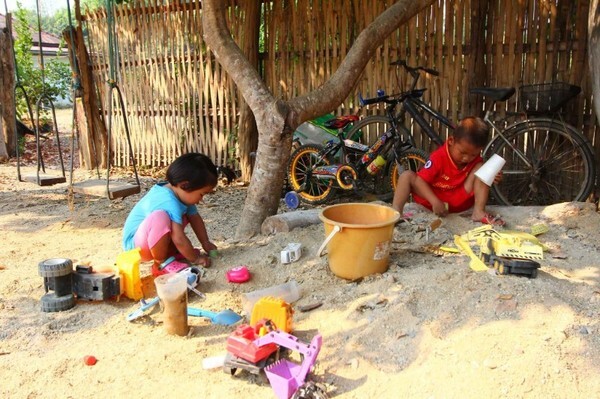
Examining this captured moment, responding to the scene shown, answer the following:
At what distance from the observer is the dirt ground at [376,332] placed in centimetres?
217

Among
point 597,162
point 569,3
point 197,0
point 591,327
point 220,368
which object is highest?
point 197,0

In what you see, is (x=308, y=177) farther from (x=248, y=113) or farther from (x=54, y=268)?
(x=54, y=268)

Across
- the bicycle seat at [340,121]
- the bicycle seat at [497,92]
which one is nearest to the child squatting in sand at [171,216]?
the bicycle seat at [340,121]

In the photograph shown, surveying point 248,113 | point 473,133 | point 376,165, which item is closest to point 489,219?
point 473,133

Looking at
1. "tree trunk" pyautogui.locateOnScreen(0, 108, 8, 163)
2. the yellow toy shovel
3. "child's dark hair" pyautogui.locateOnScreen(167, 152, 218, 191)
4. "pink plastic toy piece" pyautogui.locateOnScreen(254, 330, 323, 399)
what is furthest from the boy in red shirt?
"tree trunk" pyautogui.locateOnScreen(0, 108, 8, 163)

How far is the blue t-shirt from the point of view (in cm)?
334

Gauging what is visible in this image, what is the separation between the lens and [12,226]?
16.2 ft

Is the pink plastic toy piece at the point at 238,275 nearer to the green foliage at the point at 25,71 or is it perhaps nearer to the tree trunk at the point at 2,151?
the tree trunk at the point at 2,151

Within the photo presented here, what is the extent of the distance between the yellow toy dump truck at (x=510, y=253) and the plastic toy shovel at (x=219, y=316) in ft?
4.76

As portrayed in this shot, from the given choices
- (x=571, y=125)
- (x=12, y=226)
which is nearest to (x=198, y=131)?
(x=12, y=226)

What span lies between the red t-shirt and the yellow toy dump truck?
0.78 m

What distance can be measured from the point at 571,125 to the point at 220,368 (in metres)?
4.24

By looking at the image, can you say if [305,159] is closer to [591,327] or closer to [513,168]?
[513,168]

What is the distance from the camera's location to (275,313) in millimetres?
2465
